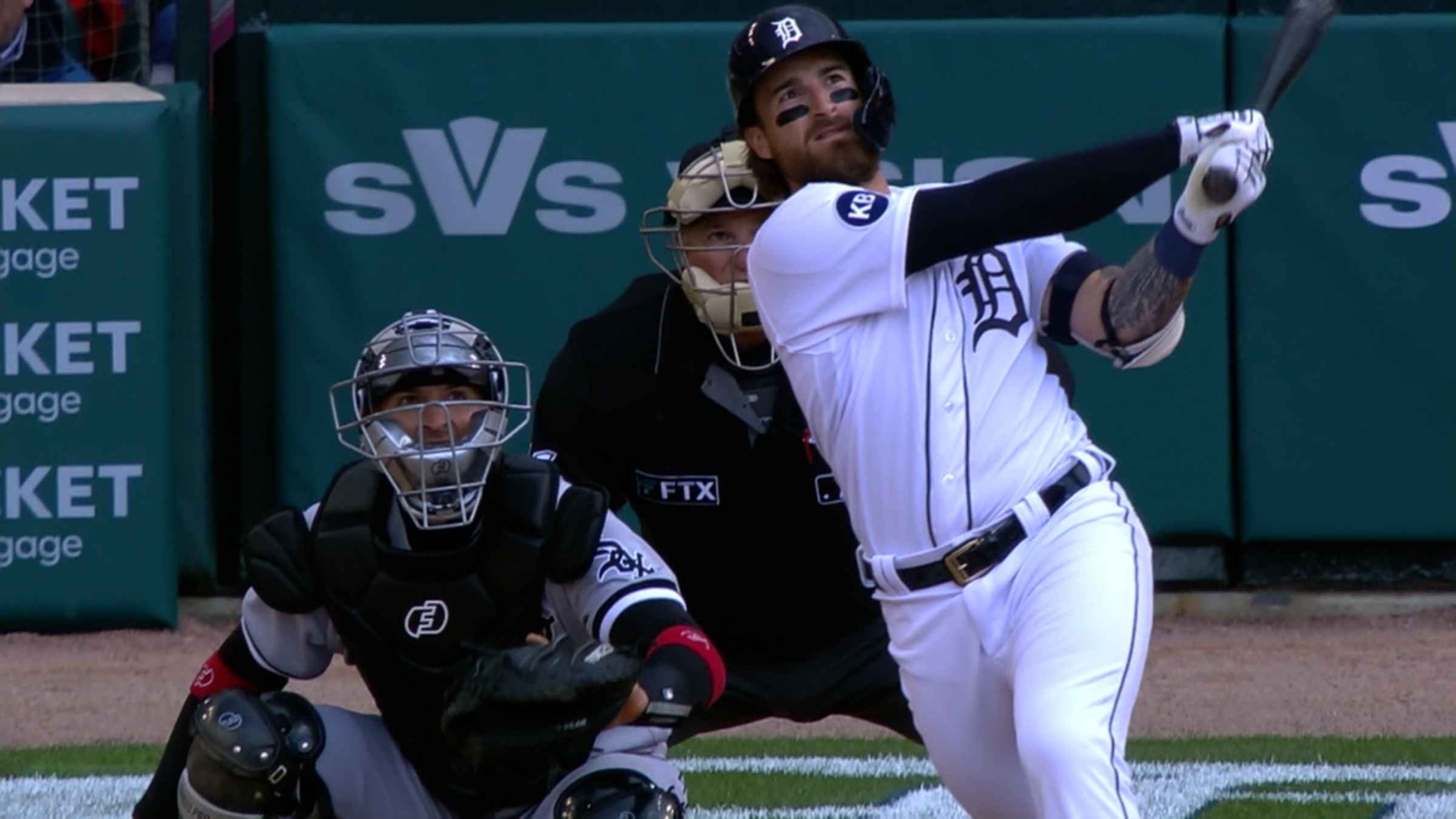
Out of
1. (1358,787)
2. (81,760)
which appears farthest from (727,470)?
(81,760)

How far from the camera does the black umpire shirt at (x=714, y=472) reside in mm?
4668

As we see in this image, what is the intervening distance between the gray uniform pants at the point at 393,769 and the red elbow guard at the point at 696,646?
0.17m

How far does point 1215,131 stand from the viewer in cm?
329

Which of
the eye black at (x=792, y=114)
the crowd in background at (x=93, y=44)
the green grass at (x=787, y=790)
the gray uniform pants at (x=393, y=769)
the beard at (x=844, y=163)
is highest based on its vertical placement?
the eye black at (x=792, y=114)

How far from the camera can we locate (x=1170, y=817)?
4953 mm

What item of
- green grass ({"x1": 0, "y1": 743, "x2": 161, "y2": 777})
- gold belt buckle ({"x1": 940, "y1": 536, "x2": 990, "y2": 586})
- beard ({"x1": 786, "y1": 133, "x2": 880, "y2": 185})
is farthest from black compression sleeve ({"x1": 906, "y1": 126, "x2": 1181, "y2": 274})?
green grass ({"x1": 0, "y1": 743, "x2": 161, "y2": 777})

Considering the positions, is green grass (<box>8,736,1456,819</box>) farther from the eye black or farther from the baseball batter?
the eye black

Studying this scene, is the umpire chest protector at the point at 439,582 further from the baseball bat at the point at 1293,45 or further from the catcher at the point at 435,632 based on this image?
the baseball bat at the point at 1293,45

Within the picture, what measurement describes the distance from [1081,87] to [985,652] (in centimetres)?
451

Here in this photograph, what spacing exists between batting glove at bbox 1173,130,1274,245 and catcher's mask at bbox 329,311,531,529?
122 centimetres

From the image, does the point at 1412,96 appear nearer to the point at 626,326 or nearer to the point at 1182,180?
the point at 1182,180

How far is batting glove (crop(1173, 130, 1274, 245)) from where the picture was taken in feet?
10.6

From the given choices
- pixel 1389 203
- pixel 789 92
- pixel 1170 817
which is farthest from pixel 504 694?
pixel 1389 203

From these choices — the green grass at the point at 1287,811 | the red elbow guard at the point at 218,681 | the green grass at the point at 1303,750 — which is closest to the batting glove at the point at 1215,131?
the red elbow guard at the point at 218,681
